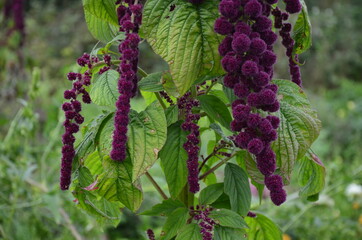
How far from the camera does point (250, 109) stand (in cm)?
68

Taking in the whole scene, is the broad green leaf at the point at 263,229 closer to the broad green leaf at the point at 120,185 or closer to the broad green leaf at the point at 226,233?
the broad green leaf at the point at 226,233

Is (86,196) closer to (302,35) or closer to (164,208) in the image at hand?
(164,208)

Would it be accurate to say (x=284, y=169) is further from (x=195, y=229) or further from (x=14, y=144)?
(x=14, y=144)

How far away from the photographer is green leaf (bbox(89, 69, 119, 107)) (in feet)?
2.72

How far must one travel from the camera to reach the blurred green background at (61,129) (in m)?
2.03

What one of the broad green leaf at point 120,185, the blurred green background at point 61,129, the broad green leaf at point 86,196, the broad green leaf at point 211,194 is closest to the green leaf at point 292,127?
the broad green leaf at point 211,194

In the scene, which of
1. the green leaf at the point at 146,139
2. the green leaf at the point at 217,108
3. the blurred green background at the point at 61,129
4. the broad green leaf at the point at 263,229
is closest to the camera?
the green leaf at the point at 146,139

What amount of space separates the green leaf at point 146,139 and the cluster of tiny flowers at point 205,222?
17 cm

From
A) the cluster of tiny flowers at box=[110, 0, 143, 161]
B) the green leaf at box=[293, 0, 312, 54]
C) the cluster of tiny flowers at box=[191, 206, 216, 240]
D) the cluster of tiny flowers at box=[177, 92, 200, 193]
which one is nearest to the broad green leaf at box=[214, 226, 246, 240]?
the cluster of tiny flowers at box=[191, 206, 216, 240]

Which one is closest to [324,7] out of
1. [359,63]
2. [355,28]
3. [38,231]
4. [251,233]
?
[355,28]

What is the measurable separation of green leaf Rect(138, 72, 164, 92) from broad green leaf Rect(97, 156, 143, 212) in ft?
0.47

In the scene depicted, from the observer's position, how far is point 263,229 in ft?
3.55

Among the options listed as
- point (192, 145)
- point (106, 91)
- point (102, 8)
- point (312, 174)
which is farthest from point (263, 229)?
point (102, 8)

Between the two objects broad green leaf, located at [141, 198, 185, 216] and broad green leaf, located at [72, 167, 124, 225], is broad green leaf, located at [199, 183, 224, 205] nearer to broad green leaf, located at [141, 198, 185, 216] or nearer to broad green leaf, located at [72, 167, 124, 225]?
broad green leaf, located at [141, 198, 185, 216]
